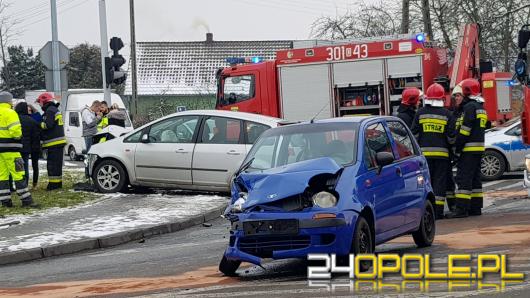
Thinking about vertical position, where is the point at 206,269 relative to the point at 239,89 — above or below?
below

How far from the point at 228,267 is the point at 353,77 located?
15636 mm

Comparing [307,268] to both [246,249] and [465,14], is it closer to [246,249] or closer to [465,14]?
[246,249]

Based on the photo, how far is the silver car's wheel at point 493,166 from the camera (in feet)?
68.8

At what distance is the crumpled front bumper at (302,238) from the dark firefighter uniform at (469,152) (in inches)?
222

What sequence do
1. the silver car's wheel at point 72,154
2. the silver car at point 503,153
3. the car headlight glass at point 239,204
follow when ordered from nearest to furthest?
the car headlight glass at point 239,204 → the silver car at point 503,153 → the silver car's wheel at point 72,154

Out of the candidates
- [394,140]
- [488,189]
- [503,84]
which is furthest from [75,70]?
[394,140]

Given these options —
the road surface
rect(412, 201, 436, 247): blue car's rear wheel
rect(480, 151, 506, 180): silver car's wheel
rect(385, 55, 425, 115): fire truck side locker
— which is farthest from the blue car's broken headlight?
rect(385, 55, 425, 115): fire truck side locker

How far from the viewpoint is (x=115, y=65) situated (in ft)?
70.8

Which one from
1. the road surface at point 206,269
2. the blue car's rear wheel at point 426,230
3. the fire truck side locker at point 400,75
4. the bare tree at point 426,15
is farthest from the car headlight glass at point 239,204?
the bare tree at point 426,15

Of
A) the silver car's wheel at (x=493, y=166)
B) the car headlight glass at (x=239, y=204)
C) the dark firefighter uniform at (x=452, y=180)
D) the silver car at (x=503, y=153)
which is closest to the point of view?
the car headlight glass at (x=239, y=204)

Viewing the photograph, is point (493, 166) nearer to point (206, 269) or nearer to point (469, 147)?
point (469, 147)

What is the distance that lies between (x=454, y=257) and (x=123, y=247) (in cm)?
522

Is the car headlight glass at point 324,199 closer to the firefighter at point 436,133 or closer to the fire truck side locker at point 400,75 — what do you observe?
the firefighter at point 436,133

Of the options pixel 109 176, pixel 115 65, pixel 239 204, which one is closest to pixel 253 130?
pixel 109 176
